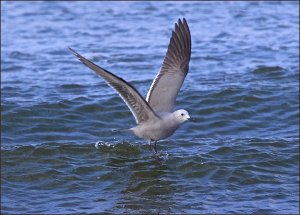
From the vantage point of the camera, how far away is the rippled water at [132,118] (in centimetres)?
928

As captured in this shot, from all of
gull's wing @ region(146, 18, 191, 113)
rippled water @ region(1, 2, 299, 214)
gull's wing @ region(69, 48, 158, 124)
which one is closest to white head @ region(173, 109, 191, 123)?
gull's wing @ region(69, 48, 158, 124)

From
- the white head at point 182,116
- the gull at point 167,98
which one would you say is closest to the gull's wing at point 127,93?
the gull at point 167,98

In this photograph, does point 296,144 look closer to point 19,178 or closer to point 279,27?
point 19,178

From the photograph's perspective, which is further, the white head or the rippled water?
the white head

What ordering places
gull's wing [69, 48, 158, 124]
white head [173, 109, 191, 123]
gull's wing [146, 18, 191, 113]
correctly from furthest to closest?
gull's wing [146, 18, 191, 113] < white head [173, 109, 191, 123] < gull's wing [69, 48, 158, 124]

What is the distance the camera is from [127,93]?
9.11 m

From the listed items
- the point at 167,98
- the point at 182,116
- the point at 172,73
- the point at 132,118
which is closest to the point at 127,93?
the point at 182,116

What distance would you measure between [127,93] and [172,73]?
4.34ft

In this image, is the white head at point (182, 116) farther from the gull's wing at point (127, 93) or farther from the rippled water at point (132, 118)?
the rippled water at point (132, 118)

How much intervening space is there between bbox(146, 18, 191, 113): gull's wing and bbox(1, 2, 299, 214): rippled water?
31.2 inches

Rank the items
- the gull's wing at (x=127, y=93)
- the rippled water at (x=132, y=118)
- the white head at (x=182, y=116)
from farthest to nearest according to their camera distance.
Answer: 1. the white head at (x=182, y=116)
2. the rippled water at (x=132, y=118)
3. the gull's wing at (x=127, y=93)

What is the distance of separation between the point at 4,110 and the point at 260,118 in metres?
3.96

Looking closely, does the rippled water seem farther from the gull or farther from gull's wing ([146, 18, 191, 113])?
gull's wing ([146, 18, 191, 113])

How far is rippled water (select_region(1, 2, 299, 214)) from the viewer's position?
365 inches
